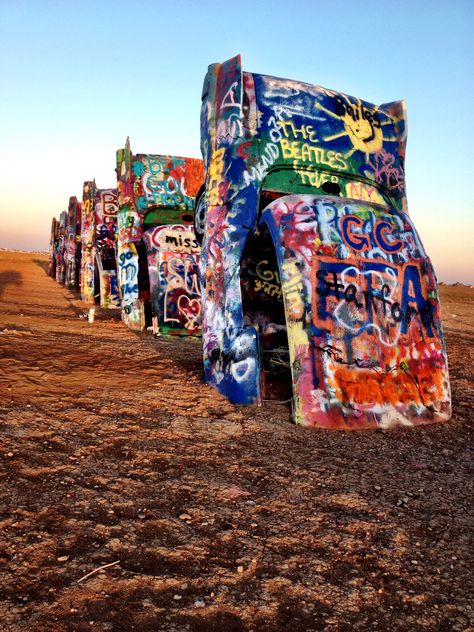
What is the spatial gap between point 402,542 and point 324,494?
560 mm

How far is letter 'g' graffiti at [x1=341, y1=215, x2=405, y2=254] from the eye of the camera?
14.8ft

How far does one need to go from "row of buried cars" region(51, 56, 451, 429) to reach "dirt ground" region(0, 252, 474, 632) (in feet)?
1.18

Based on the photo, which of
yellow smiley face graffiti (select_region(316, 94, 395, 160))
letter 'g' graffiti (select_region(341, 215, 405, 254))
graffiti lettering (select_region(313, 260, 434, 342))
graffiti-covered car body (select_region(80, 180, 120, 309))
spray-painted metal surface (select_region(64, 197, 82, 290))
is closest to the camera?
graffiti lettering (select_region(313, 260, 434, 342))

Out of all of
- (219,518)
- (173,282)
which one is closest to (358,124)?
(173,282)

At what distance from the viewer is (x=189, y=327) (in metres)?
9.01

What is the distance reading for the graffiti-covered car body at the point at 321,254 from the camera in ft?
13.6

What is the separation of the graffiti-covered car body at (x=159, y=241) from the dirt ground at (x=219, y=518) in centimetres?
434

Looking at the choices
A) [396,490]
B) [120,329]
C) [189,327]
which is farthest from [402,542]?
[120,329]

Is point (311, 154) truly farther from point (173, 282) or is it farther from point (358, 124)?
point (173, 282)

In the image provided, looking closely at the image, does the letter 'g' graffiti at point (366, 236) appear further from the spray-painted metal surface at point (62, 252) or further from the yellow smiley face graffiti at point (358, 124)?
the spray-painted metal surface at point (62, 252)

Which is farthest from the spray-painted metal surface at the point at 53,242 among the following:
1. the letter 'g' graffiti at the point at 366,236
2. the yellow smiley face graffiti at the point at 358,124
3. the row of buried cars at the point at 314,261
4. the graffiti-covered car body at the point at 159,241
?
the letter 'g' graffiti at the point at 366,236

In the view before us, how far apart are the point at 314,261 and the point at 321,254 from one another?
0.35ft

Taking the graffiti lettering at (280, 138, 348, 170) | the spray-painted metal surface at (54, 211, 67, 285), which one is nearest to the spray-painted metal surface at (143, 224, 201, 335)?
the graffiti lettering at (280, 138, 348, 170)

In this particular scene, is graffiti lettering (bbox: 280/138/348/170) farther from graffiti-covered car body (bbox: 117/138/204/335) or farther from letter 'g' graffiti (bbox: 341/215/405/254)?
graffiti-covered car body (bbox: 117/138/204/335)
